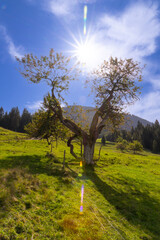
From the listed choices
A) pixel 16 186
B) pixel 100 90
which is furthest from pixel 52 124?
pixel 16 186

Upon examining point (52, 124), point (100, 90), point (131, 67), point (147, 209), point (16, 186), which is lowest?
point (147, 209)

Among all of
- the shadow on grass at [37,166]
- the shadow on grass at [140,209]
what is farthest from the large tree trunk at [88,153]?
the shadow on grass at [140,209]

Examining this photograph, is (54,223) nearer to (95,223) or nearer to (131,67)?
(95,223)

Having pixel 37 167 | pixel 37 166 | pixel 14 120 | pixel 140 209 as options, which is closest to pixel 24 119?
pixel 14 120

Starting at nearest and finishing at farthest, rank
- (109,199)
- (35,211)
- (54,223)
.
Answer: (54,223)
(35,211)
(109,199)

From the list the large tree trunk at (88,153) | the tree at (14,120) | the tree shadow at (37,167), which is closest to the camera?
the tree shadow at (37,167)

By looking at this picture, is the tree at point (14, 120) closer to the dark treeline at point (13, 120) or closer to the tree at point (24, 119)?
the dark treeline at point (13, 120)

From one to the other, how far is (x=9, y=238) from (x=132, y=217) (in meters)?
7.48

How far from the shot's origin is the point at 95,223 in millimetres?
6637

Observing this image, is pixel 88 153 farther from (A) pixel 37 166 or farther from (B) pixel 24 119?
(B) pixel 24 119

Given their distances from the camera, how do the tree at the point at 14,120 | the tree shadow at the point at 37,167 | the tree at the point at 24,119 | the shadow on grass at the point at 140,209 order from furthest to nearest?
the tree at the point at 24,119 → the tree at the point at 14,120 → the tree shadow at the point at 37,167 → the shadow on grass at the point at 140,209

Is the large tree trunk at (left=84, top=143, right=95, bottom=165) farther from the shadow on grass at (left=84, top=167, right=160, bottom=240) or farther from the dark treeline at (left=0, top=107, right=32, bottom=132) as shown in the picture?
the dark treeline at (left=0, top=107, right=32, bottom=132)

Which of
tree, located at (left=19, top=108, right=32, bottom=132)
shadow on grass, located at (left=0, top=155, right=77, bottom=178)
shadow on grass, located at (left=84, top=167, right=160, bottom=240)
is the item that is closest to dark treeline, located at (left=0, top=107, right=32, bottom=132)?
tree, located at (left=19, top=108, right=32, bottom=132)

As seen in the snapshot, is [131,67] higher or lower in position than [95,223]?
higher
